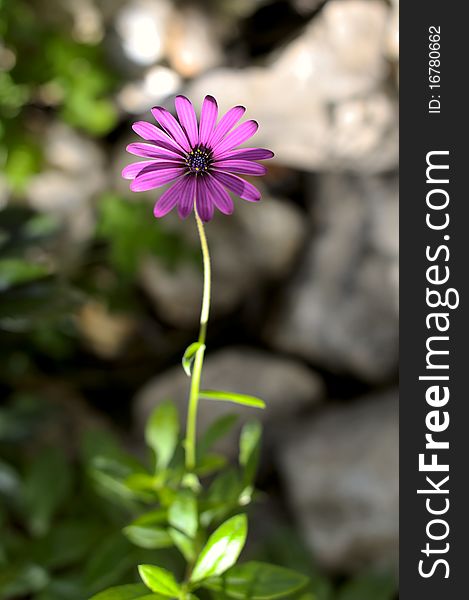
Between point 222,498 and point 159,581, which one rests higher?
point 222,498

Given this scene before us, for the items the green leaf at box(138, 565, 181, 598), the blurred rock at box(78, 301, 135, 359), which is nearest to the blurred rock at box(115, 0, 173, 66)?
the blurred rock at box(78, 301, 135, 359)

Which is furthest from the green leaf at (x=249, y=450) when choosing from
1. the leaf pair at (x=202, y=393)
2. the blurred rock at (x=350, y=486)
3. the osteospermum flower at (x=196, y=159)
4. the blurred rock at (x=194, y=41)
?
the blurred rock at (x=194, y=41)

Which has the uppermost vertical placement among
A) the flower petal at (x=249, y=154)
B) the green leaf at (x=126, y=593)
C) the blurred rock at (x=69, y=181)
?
the blurred rock at (x=69, y=181)

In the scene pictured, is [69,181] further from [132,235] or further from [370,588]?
[370,588]

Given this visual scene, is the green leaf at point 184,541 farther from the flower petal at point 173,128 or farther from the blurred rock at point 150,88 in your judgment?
the blurred rock at point 150,88

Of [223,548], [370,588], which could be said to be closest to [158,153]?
[223,548]

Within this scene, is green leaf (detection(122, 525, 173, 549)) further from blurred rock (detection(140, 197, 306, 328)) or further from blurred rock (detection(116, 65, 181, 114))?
blurred rock (detection(116, 65, 181, 114))
